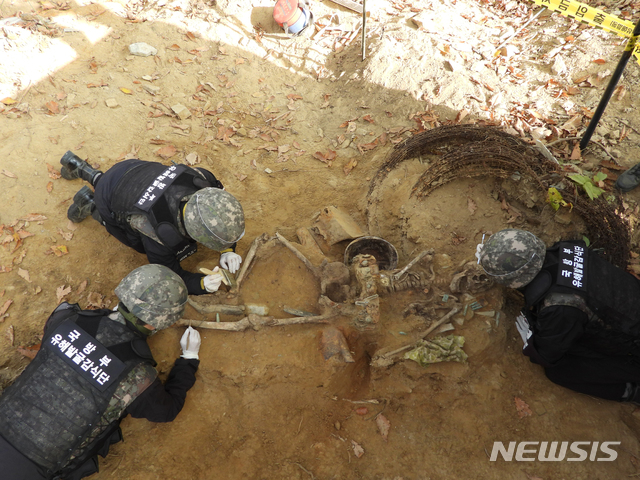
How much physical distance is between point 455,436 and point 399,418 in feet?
1.98

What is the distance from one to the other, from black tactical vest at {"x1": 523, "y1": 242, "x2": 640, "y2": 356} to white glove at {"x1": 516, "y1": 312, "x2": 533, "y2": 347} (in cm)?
35

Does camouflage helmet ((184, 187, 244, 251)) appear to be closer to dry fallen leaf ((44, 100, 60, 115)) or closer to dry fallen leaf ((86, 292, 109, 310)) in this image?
dry fallen leaf ((86, 292, 109, 310))

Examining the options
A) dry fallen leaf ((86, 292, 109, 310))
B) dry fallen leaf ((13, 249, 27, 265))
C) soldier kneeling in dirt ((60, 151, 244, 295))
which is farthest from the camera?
dry fallen leaf ((13, 249, 27, 265))

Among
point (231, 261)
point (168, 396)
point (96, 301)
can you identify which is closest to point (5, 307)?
point (96, 301)

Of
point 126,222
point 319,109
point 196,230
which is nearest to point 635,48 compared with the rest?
point 319,109

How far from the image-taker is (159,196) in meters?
4.08

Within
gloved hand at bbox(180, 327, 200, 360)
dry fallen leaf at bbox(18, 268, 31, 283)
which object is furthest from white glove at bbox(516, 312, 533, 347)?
dry fallen leaf at bbox(18, 268, 31, 283)

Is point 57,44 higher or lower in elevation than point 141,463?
higher

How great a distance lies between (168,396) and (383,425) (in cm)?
229

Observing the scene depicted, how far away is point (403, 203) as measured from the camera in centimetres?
538

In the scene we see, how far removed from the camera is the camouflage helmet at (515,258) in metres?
3.62

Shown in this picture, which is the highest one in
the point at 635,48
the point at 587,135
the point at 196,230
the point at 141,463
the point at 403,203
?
the point at 635,48

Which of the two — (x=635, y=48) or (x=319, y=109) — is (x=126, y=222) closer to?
(x=319, y=109)

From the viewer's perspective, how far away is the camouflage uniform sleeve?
3.35m
